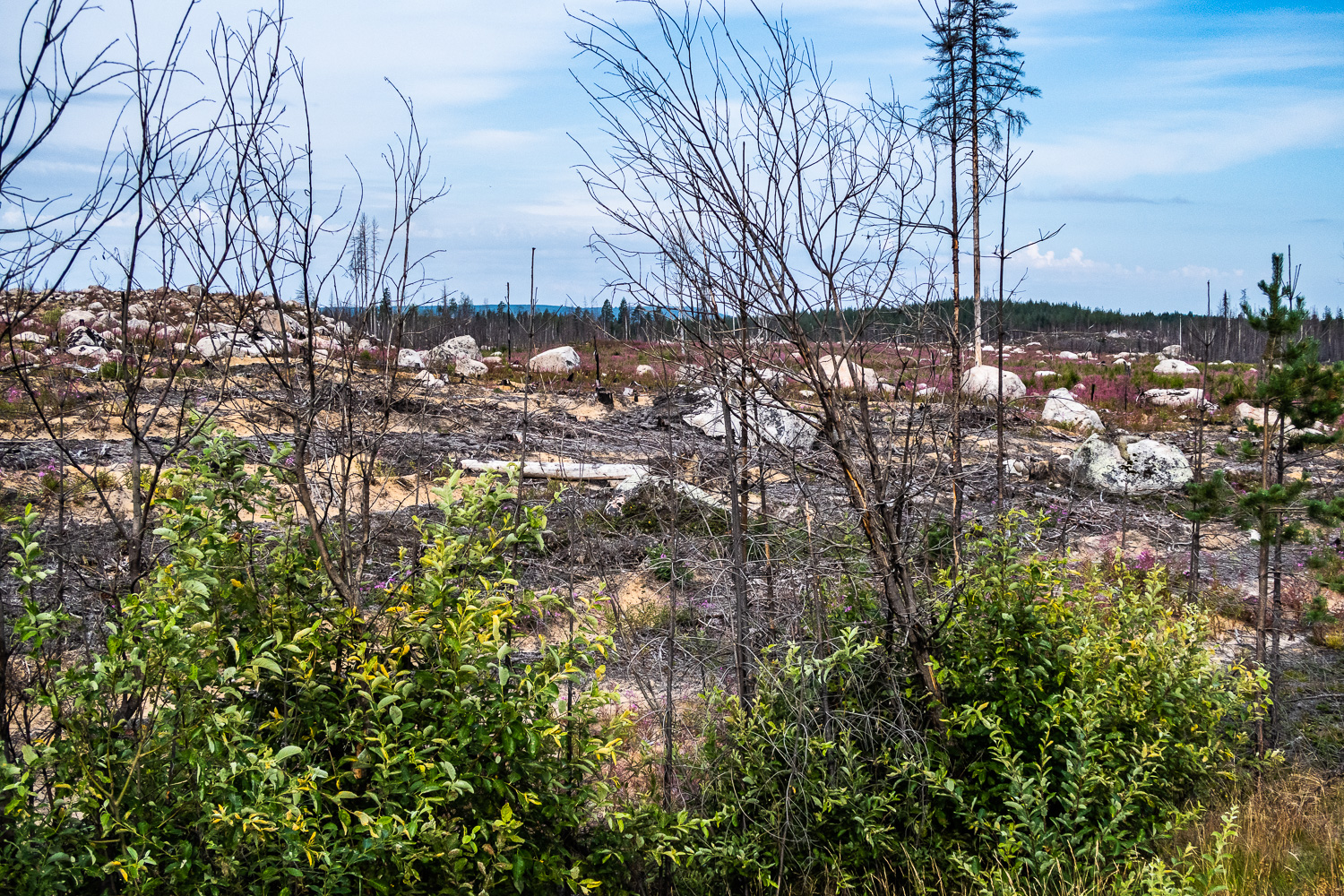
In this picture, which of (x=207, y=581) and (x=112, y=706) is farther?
(x=112, y=706)

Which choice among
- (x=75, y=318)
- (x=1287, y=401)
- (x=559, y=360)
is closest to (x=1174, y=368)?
(x=559, y=360)

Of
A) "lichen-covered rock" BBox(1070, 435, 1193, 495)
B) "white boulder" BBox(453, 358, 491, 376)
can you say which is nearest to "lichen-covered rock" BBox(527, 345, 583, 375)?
"white boulder" BBox(453, 358, 491, 376)

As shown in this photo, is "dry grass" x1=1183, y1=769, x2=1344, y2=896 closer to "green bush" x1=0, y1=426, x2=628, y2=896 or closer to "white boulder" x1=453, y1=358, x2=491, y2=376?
"green bush" x1=0, y1=426, x2=628, y2=896

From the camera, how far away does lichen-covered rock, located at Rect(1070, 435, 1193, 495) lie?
1277 centimetres

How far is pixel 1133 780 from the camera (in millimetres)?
3586

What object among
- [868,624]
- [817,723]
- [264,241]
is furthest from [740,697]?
[264,241]

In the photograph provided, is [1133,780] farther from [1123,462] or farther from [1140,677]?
[1123,462]

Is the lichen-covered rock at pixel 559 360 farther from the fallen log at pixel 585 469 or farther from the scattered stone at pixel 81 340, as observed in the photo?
the fallen log at pixel 585 469

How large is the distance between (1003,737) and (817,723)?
0.85 m

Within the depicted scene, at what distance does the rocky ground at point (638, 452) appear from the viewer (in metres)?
3.78

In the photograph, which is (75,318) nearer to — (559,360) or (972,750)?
(559,360)

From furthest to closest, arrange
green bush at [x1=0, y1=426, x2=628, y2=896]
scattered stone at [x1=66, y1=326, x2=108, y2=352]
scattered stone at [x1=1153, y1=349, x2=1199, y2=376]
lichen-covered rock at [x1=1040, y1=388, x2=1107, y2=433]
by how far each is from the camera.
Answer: scattered stone at [x1=1153, y1=349, x2=1199, y2=376], scattered stone at [x1=66, y1=326, x2=108, y2=352], lichen-covered rock at [x1=1040, y1=388, x2=1107, y2=433], green bush at [x1=0, y1=426, x2=628, y2=896]

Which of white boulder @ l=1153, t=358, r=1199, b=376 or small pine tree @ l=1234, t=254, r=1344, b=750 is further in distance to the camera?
white boulder @ l=1153, t=358, r=1199, b=376

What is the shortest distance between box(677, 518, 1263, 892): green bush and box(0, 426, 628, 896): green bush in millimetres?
926
